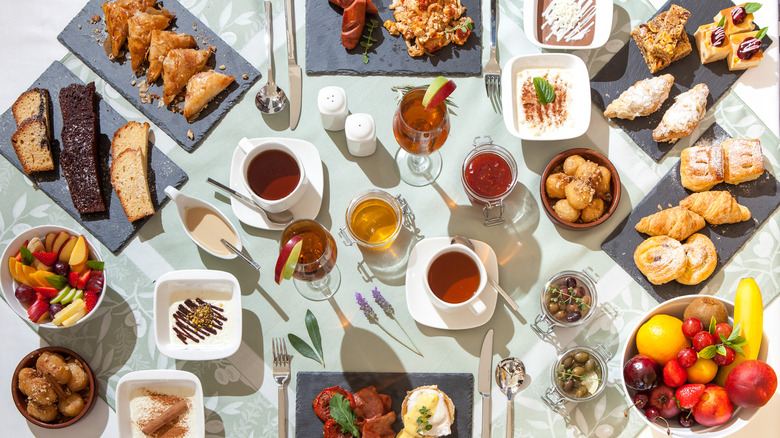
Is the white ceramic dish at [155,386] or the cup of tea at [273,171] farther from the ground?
the cup of tea at [273,171]

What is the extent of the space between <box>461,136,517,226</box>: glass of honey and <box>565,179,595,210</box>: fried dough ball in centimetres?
21

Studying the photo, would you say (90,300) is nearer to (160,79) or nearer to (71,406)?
(71,406)

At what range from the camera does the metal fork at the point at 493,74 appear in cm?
228

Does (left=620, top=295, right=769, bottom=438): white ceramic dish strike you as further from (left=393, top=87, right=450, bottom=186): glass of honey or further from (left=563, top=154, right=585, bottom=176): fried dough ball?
(left=393, top=87, right=450, bottom=186): glass of honey

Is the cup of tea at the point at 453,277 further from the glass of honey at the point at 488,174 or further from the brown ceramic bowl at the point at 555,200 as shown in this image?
the brown ceramic bowl at the point at 555,200

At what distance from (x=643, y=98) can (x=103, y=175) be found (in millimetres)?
2143

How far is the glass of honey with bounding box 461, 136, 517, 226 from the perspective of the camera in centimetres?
214

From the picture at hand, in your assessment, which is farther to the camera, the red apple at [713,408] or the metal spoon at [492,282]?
the metal spoon at [492,282]

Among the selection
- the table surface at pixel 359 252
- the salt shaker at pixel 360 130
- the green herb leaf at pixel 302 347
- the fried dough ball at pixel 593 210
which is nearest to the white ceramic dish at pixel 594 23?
the table surface at pixel 359 252

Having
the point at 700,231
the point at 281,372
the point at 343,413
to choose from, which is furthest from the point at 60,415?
the point at 700,231

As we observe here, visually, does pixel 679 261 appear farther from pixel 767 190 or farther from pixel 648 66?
pixel 648 66

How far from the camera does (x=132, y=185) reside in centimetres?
223

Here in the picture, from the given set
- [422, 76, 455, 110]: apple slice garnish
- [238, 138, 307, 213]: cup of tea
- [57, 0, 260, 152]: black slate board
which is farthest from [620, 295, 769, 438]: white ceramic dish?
[57, 0, 260, 152]: black slate board

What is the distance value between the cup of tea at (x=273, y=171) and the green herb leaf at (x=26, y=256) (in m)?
0.82
